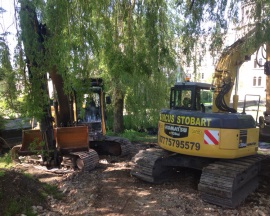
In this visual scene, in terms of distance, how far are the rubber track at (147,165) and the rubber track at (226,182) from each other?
3.43 feet

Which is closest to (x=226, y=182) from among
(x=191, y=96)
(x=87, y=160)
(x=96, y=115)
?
(x=191, y=96)

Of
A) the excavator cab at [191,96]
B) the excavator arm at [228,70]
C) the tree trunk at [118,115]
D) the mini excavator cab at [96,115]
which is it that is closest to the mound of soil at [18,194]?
the excavator cab at [191,96]

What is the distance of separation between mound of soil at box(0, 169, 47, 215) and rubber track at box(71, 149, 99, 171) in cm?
153

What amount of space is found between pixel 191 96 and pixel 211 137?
0.96m

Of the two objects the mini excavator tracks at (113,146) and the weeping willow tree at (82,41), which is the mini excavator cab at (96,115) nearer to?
the mini excavator tracks at (113,146)

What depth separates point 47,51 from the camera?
4867mm

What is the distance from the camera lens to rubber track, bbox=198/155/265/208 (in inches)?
202

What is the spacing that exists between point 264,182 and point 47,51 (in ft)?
17.4

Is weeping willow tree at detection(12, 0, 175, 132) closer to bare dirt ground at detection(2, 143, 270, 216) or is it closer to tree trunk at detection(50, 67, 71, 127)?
tree trunk at detection(50, 67, 71, 127)

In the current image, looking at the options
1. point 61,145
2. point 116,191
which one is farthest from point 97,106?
point 116,191

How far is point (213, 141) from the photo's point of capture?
217 inches

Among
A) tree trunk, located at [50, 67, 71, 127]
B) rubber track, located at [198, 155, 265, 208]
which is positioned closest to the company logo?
rubber track, located at [198, 155, 265, 208]

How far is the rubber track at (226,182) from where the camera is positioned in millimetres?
5137

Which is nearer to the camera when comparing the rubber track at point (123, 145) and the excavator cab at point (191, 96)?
the excavator cab at point (191, 96)
